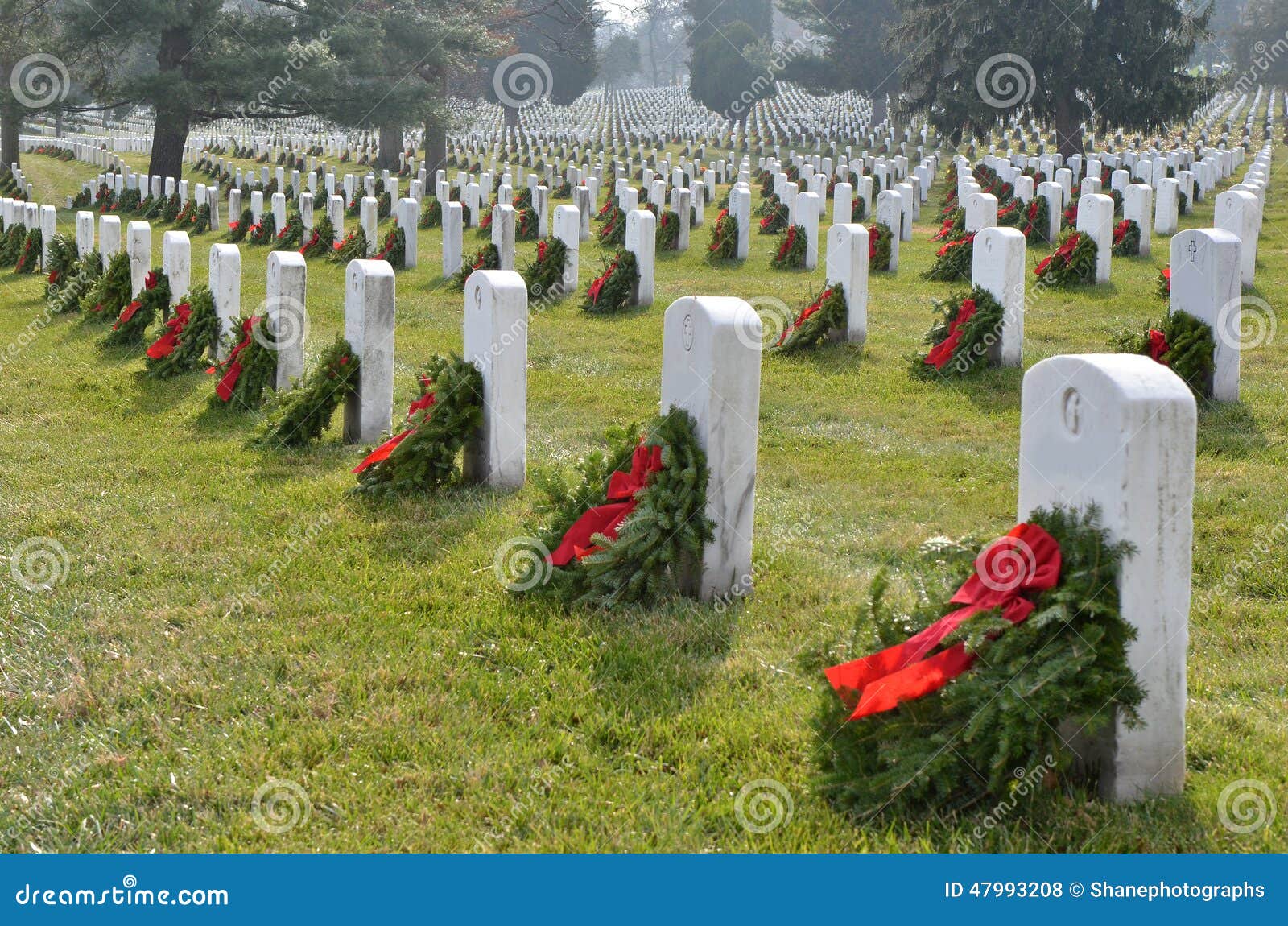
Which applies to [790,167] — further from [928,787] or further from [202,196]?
[928,787]

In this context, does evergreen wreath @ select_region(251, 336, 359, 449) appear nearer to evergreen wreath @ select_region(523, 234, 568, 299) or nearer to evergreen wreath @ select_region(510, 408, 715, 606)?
evergreen wreath @ select_region(510, 408, 715, 606)

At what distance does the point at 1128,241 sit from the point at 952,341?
7384mm

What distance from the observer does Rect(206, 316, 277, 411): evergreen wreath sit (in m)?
8.97

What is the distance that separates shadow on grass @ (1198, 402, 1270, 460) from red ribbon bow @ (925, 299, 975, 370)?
73.9 inches

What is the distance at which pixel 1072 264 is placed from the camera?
1326cm

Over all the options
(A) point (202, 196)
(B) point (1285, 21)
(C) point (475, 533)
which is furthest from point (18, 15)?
(B) point (1285, 21)

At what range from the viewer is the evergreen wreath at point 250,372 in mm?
8969

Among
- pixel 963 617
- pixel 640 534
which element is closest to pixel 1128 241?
pixel 640 534

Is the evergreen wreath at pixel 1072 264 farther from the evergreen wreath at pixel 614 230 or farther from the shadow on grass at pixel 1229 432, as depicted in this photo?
the evergreen wreath at pixel 614 230

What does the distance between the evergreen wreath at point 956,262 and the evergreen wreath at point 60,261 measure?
33.5ft

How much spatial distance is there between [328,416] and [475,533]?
2414 millimetres

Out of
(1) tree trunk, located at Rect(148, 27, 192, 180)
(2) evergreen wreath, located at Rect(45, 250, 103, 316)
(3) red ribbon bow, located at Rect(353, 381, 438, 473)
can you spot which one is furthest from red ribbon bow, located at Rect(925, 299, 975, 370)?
(1) tree trunk, located at Rect(148, 27, 192, 180)

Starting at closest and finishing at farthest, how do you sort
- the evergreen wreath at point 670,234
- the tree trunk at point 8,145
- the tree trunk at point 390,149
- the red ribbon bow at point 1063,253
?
1. the red ribbon bow at point 1063,253
2. the evergreen wreath at point 670,234
3. the tree trunk at point 390,149
4. the tree trunk at point 8,145

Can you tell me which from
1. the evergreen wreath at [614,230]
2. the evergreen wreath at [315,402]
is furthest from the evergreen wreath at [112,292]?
the evergreen wreath at [614,230]
